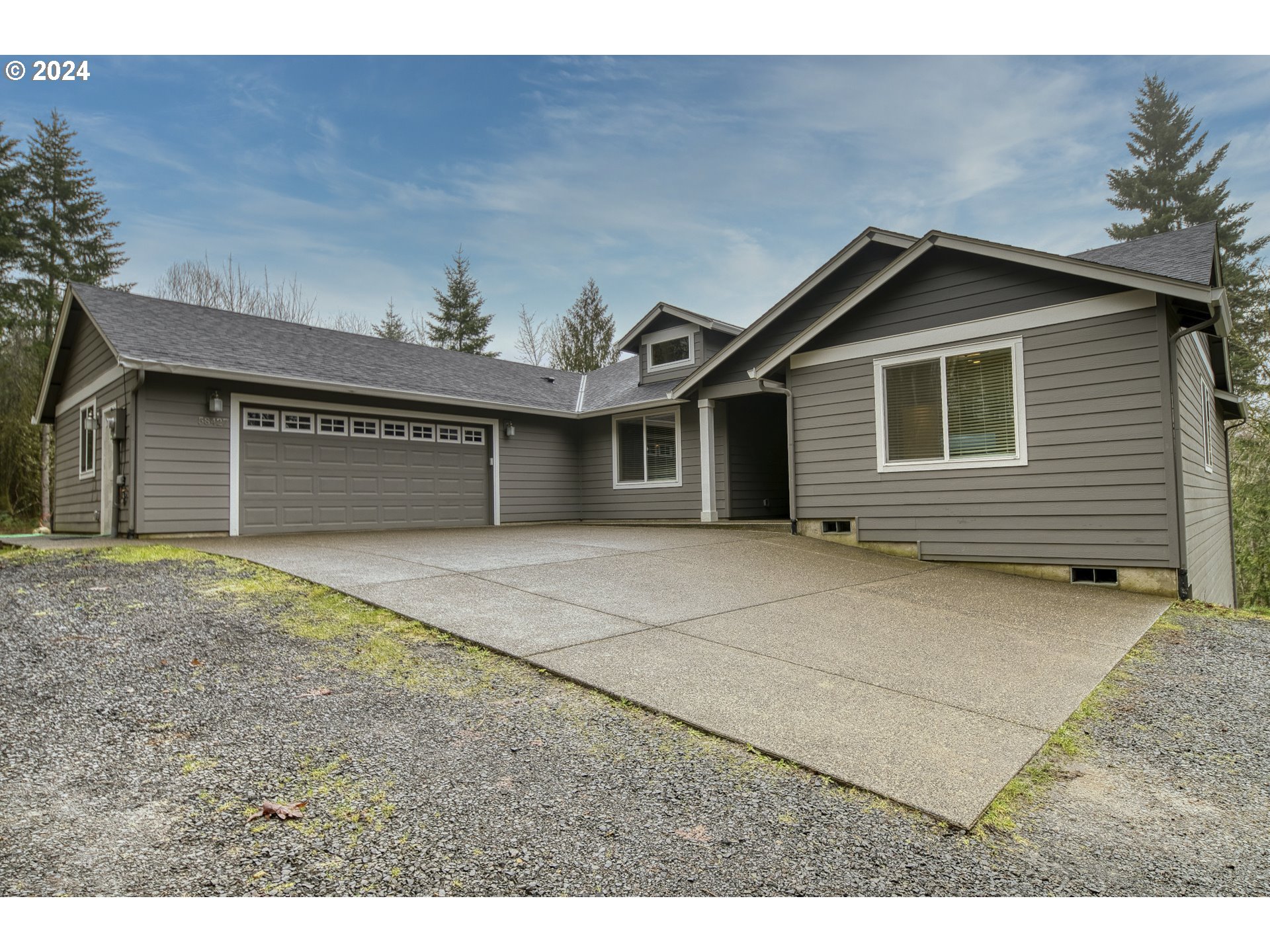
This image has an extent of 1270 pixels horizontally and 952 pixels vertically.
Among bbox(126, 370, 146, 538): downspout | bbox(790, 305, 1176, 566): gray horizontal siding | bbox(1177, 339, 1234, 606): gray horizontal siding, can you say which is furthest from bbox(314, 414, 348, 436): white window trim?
bbox(1177, 339, 1234, 606): gray horizontal siding

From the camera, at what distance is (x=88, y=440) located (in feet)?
39.1

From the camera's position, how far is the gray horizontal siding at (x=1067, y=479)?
6.77 m

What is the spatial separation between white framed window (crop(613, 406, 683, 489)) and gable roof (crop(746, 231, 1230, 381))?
3572 millimetres

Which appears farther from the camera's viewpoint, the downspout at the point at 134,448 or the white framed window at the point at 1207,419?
the downspout at the point at 134,448

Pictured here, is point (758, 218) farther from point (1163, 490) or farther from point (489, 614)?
point (489, 614)

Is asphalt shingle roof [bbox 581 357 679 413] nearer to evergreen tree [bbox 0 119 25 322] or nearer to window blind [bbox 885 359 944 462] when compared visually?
window blind [bbox 885 359 944 462]

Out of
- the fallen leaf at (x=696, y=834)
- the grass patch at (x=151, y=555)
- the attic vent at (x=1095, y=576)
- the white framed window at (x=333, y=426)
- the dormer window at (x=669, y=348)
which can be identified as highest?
the dormer window at (x=669, y=348)

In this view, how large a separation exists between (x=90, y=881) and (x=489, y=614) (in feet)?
10.2

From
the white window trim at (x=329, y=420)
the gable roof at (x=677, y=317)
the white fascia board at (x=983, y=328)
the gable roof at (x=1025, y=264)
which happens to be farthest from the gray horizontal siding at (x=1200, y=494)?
the white window trim at (x=329, y=420)

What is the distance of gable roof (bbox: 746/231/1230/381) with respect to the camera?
633 cm

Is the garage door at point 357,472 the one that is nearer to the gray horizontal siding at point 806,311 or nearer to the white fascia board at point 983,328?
the gray horizontal siding at point 806,311

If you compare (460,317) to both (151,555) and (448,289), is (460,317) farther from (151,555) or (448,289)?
(151,555)

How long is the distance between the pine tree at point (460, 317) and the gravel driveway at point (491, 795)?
89.3 feet

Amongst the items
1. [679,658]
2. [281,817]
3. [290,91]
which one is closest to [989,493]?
[679,658]
